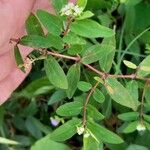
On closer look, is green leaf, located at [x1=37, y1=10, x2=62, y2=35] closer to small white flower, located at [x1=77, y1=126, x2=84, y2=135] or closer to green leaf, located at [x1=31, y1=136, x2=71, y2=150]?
small white flower, located at [x1=77, y1=126, x2=84, y2=135]

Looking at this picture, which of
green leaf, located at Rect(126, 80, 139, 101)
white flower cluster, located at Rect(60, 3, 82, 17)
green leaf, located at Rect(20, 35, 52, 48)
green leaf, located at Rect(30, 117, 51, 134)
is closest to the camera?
white flower cluster, located at Rect(60, 3, 82, 17)

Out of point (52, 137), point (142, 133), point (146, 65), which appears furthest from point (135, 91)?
point (142, 133)

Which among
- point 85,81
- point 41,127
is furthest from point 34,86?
point 85,81

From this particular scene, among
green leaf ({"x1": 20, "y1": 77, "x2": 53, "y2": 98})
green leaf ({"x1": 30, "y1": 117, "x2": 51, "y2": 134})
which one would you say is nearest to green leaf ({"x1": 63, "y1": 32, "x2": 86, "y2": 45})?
green leaf ({"x1": 20, "y1": 77, "x2": 53, "y2": 98})

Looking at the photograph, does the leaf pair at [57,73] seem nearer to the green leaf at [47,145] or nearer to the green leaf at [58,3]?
the green leaf at [58,3]

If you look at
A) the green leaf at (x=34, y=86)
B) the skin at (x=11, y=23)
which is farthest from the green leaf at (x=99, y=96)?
the green leaf at (x=34, y=86)

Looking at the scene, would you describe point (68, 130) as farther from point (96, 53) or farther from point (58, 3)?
point (58, 3)
